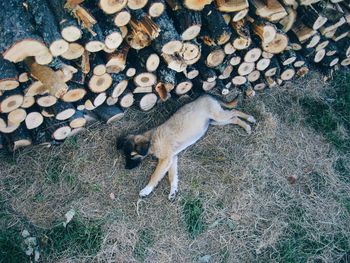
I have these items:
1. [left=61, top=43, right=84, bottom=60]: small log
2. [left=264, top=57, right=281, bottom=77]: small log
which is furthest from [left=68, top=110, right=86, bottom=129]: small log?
[left=264, top=57, right=281, bottom=77]: small log

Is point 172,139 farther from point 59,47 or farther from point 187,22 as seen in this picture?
point 59,47

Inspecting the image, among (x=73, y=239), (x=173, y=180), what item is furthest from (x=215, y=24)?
(x=73, y=239)

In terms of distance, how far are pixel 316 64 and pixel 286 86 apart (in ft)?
1.68

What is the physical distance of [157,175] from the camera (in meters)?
4.52

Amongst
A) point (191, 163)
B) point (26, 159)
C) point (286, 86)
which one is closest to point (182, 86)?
point (191, 163)

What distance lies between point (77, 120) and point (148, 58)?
37.0 inches

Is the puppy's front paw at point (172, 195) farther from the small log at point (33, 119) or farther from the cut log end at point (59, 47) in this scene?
the cut log end at point (59, 47)

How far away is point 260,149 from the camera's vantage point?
189 inches

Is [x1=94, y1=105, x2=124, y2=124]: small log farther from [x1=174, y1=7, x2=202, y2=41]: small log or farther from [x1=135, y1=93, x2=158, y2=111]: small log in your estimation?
[x1=174, y1=7, x2=202, y2=41]: small log

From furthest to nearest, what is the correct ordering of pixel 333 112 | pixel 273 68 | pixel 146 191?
pixel 333 112 < pixel 273 68 < pixel 146 191

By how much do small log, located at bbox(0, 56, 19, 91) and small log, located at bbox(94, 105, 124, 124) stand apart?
1.11 m

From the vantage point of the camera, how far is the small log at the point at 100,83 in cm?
397

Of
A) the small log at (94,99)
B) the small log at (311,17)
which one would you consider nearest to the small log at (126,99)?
the small log at (94,99)

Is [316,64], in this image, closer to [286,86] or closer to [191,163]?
[286,86]
